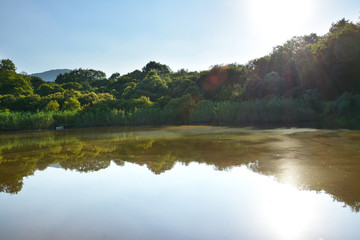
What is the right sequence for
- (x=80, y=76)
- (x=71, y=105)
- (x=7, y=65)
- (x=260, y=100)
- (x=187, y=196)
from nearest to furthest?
(x=187, y=196) → (x=260, y=100) → (x=71, y=105) → (x=7, y=65) → (x=80, y=76)

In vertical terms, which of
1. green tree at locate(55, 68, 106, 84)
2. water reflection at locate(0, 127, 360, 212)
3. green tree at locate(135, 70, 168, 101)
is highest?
green tree at locate(55, 68, 106, 84)

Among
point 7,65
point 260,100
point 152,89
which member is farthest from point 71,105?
point 7,65

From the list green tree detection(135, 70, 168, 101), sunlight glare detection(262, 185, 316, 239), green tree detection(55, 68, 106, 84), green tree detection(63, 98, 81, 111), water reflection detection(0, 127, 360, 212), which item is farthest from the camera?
green tree detection(55, 68, 106, 84)

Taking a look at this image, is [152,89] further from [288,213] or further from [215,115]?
[288,213]

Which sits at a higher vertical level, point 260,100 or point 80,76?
point 80,76

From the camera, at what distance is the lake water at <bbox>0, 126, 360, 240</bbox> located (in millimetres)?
3027

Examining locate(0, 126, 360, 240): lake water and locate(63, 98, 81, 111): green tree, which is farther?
locate(63, 98, 81, 111): green tree

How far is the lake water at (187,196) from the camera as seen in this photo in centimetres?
303

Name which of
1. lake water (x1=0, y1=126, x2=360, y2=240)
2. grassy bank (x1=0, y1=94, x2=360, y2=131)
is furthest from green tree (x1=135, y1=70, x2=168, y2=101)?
lake water (x1=0, y1=126, x2=360, y2=240)

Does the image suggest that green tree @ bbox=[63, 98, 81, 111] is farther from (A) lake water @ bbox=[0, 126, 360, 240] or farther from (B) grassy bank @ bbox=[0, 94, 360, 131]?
(A) lake water @ bbox=[0, 126, 360, 240]

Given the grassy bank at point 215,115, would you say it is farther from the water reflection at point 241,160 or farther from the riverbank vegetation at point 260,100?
the water reflection at point 241,160

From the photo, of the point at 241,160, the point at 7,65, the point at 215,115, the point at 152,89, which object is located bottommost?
the point at 241,160

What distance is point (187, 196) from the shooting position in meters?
4.16

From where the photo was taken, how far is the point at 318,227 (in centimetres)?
295
